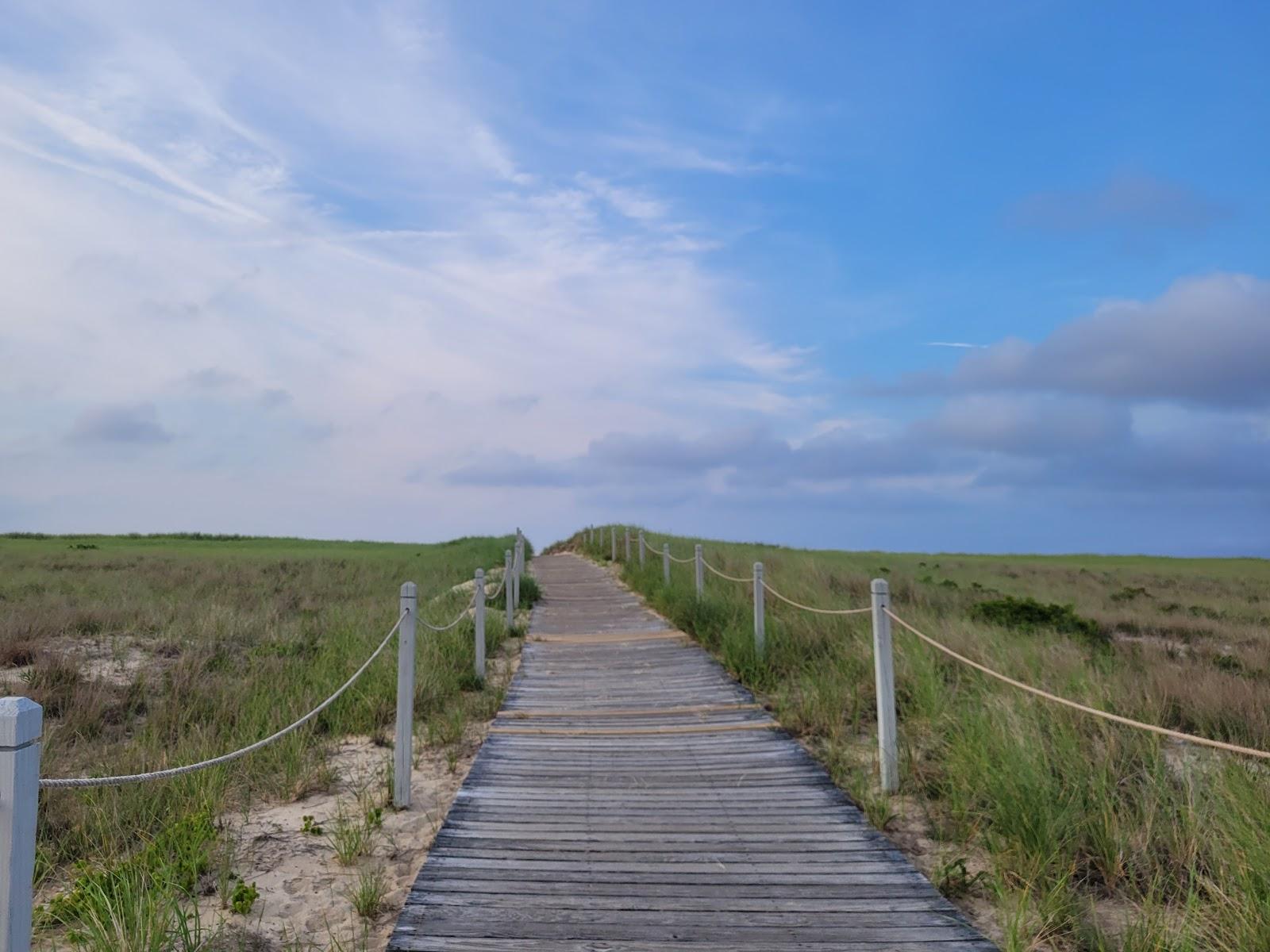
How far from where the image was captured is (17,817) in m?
2.53

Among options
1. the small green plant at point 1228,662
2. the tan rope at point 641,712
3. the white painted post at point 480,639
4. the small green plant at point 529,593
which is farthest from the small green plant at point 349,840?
the small green plant at point 529,593

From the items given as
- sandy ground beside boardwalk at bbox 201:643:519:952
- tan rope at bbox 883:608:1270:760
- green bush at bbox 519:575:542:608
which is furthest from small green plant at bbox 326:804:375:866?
green bush at bbox 519:575:542:608

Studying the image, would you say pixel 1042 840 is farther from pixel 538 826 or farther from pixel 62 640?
pixel 62 640

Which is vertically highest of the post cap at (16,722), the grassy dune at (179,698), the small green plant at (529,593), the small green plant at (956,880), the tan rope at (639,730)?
the post cap at (16,722)

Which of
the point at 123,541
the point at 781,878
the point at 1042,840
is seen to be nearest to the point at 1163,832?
the point at 1042,840

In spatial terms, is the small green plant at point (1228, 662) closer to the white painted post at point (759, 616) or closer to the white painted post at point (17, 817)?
the white painted post at point (759, 616)

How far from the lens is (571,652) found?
12.0 m

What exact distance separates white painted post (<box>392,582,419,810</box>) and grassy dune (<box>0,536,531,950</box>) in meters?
0.81

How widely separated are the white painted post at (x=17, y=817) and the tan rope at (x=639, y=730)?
17.4 ft

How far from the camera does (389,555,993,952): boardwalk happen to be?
3988mm

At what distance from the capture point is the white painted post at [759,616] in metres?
9.88

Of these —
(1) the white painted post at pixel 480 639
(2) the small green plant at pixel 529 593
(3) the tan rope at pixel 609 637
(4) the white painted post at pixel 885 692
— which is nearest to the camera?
(4) the white painted post at pixel 885 692

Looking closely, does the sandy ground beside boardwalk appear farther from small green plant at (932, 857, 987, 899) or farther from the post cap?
small green plant at (932, 857, 987, 899)

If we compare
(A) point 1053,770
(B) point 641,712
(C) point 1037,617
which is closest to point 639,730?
(B) point 641,712
